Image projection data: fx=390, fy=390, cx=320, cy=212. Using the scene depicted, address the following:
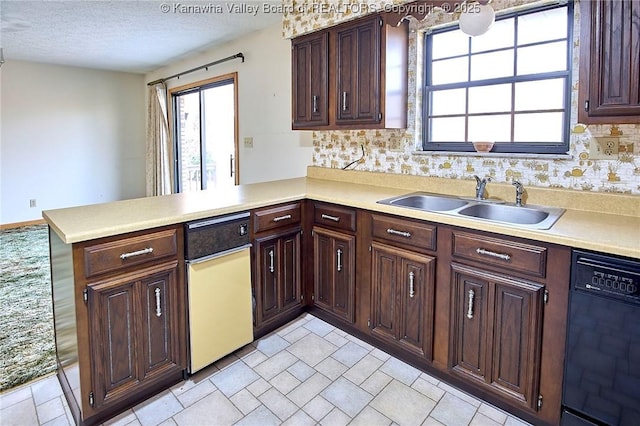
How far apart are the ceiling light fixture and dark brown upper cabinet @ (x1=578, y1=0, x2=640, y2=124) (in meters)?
0.42

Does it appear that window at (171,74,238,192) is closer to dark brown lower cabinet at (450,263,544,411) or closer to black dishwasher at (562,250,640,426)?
dark brown lower cabinet at (450,263,544,411)

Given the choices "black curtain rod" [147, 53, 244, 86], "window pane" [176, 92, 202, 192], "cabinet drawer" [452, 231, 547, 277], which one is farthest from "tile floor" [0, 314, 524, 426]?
"window pane" [176, 92, 202, 192]

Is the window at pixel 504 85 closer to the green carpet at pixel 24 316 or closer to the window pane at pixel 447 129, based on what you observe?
the window pane at pixel 447 129

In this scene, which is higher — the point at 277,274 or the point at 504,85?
the point at 504,85

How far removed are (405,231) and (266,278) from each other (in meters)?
0.90

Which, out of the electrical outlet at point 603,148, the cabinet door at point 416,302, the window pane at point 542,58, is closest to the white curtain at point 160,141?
the cabinet door at point 416,302

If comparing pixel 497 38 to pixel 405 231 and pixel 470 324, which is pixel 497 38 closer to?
pixel 405 231

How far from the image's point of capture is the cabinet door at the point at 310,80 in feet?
9.18

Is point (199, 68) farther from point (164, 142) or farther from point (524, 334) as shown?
point (524, 334)

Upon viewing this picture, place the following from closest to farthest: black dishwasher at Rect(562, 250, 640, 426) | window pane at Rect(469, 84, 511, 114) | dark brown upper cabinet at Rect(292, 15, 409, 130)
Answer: black dishwasher at Rect(562, 250, 640, 426) < window pane at Rect(469, 84, 511, 114) < dark brown upper cabinet at Rect(292, 15, 409, 130)

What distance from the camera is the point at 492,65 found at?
2363mm

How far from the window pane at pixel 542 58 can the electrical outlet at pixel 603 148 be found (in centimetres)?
44

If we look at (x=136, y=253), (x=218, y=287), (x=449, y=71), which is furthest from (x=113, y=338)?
(x=449, y=71)

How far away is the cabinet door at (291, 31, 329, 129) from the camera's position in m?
2.80
